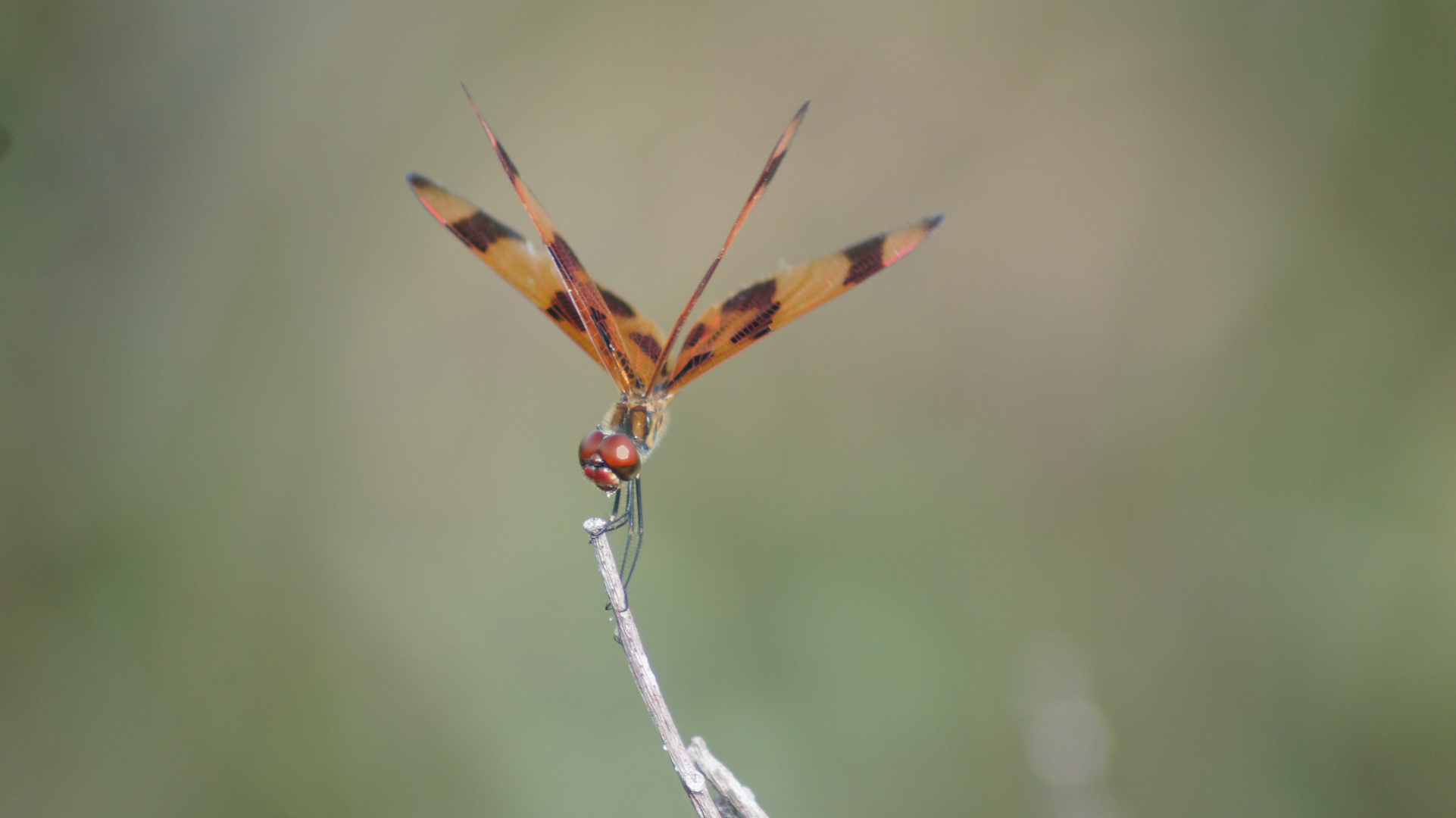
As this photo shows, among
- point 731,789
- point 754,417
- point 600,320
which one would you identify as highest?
point 600,320

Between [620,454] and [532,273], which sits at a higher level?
[532,273]

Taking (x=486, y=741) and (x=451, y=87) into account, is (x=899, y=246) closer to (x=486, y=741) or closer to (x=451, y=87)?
(x=486, y=741)

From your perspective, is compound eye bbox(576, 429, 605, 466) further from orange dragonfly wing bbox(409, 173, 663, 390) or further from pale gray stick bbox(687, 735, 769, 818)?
pale gray stick bbox(687, 735, 769, 818)

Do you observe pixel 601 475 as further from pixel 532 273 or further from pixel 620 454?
pixel 532 273

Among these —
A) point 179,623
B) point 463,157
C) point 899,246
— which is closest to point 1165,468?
point 899,246

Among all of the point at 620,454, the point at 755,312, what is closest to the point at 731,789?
the point at 620,454

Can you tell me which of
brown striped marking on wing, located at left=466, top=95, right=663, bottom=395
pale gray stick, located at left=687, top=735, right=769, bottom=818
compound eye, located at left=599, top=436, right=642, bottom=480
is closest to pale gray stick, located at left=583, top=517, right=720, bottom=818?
pale gray stick, located at left=687, top=735, right=769, bottom=818

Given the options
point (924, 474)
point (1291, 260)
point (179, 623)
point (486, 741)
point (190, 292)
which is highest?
point (1291, 260)
